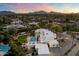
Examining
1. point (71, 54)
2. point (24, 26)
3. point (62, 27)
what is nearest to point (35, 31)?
point (24, 26)

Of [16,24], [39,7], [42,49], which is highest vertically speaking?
[39,7]

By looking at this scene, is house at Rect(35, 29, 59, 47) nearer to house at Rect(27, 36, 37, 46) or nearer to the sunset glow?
house at Rect(27, 36, 37, 46)

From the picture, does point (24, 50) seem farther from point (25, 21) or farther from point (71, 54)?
point (71, 54)

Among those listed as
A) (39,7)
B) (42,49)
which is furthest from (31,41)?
(39,7)

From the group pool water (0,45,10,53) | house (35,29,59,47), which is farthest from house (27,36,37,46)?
pool water (0,45,10,53)

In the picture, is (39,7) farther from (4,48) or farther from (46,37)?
(4,48)

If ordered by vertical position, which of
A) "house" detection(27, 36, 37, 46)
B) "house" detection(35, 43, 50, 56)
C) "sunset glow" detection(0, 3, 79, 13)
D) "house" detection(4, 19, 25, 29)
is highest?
"sunset glow" detection(0, 3, 79, 13)

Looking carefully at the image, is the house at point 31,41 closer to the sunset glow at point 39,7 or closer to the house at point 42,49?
the house at point 42,49

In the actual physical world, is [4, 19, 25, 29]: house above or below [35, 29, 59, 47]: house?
above

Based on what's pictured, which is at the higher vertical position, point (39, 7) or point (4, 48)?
point (39, 7)
